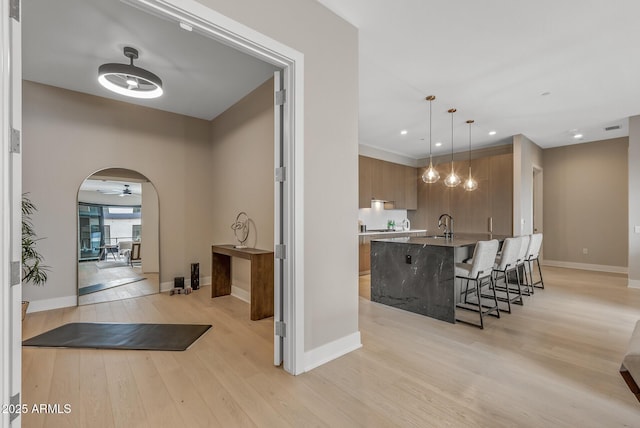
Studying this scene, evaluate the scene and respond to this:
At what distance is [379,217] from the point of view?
7.43 metres

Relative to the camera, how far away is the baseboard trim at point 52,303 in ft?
11.5

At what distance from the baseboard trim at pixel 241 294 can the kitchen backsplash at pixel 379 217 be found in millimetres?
3626

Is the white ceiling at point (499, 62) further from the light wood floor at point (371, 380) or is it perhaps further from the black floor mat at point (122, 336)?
the black floor mat at point (122, 336)

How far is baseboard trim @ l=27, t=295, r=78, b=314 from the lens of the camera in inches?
138

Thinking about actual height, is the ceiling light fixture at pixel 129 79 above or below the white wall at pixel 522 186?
above

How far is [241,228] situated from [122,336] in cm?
183

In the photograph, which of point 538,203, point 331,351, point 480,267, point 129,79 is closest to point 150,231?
point 129,79

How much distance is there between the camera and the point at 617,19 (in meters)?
2.43

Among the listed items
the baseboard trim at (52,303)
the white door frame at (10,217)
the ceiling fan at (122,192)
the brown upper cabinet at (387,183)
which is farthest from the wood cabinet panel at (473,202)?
the baseboard trim at (52,303)

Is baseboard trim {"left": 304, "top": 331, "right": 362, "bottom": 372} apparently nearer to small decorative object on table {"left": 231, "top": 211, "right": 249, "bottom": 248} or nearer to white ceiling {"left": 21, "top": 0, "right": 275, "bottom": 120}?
small decorative object on table {"left": 231, "top": 211, "right": 249, "bottom": 248}

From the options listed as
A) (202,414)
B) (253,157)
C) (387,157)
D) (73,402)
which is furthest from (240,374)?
(387,157)

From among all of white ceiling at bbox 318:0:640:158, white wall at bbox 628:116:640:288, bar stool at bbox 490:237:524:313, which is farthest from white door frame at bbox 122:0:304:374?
white wall at bbox 628:116:640:288

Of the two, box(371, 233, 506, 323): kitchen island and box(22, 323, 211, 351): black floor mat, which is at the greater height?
box(371, 233, 506, 323): kitchen island

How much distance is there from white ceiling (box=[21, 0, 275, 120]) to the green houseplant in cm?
159
